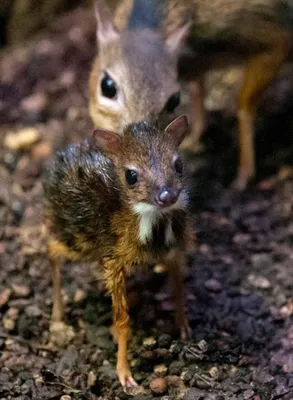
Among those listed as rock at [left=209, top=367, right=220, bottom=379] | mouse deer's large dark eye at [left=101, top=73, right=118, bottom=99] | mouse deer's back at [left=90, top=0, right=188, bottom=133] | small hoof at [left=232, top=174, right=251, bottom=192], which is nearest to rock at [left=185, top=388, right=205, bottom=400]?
rock at [left=209, top=367, right=220, bottom=379]

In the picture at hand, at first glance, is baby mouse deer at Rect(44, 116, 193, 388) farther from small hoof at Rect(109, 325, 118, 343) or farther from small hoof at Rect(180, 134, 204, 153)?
small hoof at Rect(180, 134, 204, 153)

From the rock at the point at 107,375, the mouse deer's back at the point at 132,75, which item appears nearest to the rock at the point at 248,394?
the rock at the point at 107,375

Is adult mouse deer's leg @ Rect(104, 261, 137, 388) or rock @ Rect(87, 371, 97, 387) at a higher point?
adult mouse deer's leg @ Rect(104, 261, 137, 388)

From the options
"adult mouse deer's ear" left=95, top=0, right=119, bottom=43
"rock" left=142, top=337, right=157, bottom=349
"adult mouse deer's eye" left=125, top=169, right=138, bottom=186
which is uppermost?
"adult mouse deer's ear" left=95, top=0, right=119, bottom=43

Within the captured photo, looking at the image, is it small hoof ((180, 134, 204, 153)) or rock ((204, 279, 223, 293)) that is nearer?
rock ((204, 279, 223, 293))

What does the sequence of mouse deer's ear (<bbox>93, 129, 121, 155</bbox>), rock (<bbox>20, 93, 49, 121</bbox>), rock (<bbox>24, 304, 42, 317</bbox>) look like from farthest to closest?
rock (<bbox>20, 93, 49, 121</bbox>)
rock (<bbox>24, 304, 42, 317</bbox>)
mouse deer's ear (<bbox>93, 129, 121, 155</bbox>)
